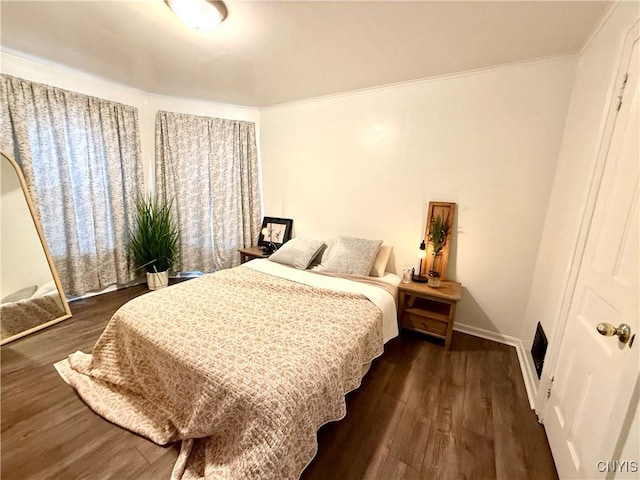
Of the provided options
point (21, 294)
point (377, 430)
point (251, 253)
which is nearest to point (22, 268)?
point (21, 294)

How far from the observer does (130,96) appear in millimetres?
2953

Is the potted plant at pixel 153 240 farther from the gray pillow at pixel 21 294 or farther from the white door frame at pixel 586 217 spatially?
the white door frame at pixel 586 217

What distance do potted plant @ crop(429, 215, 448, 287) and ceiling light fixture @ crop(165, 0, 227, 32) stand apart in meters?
2.22

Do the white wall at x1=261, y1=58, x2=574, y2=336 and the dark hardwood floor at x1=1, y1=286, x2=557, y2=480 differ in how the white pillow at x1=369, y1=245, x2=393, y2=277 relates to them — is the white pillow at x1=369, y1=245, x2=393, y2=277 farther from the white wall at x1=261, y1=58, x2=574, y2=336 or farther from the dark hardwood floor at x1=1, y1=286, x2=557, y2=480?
the dark hardwood floor at x1=1, y1=286, x2=557, y2=480

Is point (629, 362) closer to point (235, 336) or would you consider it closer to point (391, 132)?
point (235, 336)

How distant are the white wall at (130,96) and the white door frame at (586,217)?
340cm

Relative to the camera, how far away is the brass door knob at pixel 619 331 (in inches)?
34.5

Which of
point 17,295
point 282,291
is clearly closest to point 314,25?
point 282,291

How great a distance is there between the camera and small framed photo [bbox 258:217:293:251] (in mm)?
3436

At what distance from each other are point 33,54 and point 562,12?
156 inches

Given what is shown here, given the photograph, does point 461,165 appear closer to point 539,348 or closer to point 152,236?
point 539,348

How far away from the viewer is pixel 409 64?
211 cm

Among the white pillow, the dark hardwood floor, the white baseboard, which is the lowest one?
the dark hardwood floor

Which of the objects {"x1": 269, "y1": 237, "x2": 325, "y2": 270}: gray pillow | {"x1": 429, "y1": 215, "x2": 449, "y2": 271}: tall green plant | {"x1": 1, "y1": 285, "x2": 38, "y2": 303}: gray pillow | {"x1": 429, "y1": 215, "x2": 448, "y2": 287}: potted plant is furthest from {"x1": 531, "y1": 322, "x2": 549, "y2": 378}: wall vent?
{"x1": 1, "y1": 285, "x2": 38, "y2": 303}: gray pillow
